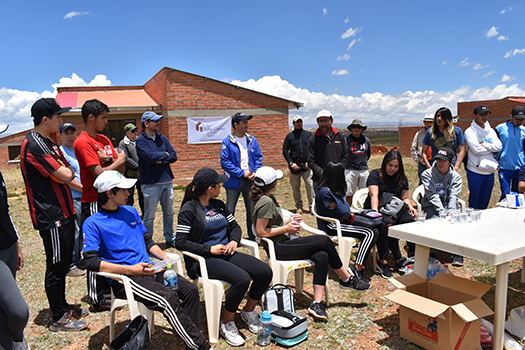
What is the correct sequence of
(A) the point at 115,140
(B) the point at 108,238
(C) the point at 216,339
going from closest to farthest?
(B) the point at 108,238, (C) the point at 216,339, (A) the point at 115,140

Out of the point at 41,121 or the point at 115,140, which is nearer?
the point at 41,121

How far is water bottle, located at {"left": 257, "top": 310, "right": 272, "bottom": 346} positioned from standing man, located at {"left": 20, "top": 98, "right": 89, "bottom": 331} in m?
1.65

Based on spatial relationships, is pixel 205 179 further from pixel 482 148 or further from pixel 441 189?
pixel 482 148

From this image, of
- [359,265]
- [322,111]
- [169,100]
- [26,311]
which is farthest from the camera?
[169,100]

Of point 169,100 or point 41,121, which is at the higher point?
point 169,100

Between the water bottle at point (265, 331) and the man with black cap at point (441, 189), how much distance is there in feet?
8.81

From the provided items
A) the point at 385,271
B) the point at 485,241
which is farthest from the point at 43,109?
the point at 385,271

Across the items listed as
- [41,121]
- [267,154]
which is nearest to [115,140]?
[267,154]

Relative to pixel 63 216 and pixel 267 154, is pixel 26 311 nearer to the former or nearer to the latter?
pixel 63 216

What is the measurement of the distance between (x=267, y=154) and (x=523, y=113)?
835 centimetres

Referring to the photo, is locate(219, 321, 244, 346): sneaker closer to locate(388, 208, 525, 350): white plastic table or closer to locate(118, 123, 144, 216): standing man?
locate(388, 208, 525, 350): white plastic table

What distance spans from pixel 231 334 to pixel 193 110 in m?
9.84

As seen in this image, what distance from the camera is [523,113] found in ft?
17.5

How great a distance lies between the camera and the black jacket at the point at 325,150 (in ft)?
19.0
